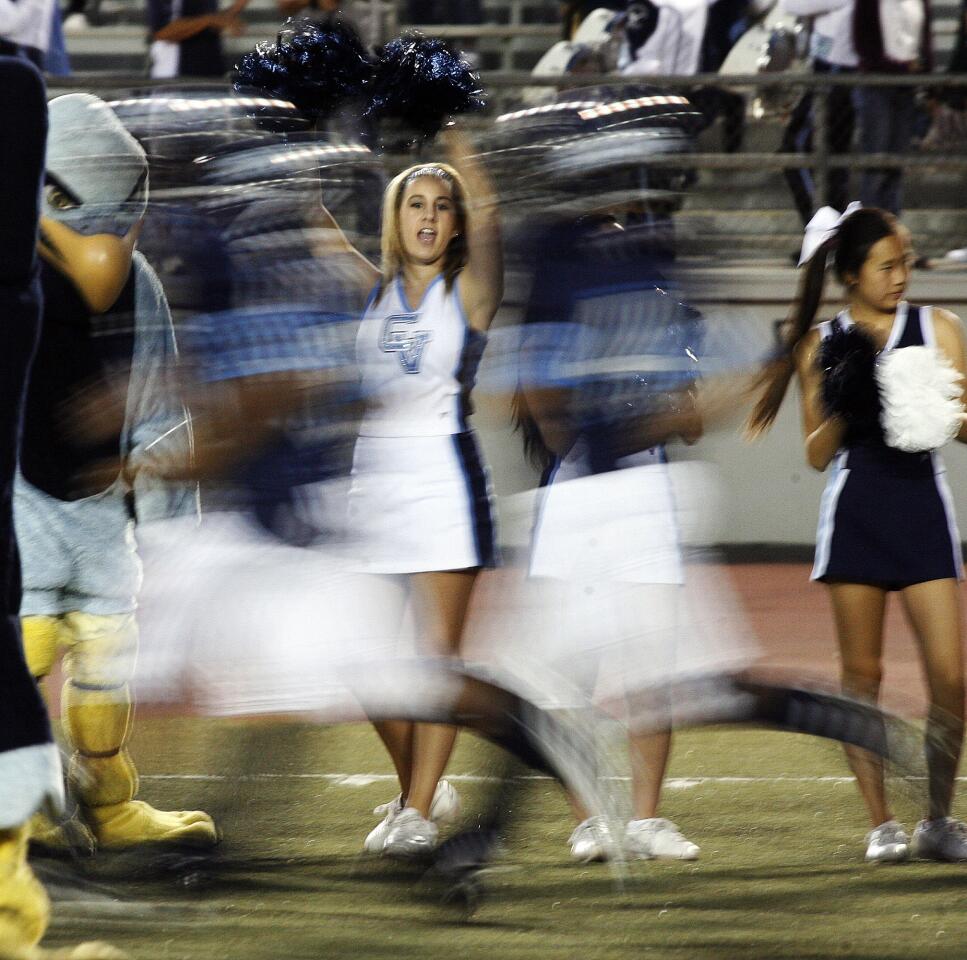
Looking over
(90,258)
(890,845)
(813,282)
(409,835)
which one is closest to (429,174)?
(90,258)

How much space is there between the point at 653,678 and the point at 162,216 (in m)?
1.56

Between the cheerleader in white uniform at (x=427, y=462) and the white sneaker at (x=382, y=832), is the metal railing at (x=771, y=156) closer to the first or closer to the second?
the cheerleader in white uniform at (x=427, y=462)

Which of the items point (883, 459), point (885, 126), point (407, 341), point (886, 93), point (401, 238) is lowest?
point (883, 459)

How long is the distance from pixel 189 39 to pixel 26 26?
96cm

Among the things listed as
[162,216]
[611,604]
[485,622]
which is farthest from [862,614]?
[485,622]

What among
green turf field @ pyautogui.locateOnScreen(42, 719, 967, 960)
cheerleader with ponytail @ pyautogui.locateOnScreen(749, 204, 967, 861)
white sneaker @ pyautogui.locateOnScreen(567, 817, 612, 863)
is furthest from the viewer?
cheerleader with ponytail @ pyautogui.locateOnScreen(749, 204, 967, 861)

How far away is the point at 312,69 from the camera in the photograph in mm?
4977

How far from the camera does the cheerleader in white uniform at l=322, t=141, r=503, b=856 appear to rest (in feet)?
14.6

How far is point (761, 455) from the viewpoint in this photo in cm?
1020

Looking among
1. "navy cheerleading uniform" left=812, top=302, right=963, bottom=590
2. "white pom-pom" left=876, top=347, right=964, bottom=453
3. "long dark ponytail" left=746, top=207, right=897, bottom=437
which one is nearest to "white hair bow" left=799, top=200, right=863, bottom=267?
"long dark ponytail" left=746, top=207, right=897, bottom=437

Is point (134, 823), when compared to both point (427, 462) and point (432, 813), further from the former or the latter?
point (427, 462)

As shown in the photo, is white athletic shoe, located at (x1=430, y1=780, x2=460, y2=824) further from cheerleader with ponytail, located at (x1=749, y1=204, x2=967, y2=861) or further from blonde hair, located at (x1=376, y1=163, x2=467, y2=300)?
blonde hair, located at (x1=376, y1=163, x2=467, y2=300)

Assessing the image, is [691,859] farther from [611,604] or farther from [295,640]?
[295,640]

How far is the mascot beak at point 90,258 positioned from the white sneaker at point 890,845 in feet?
7.48
